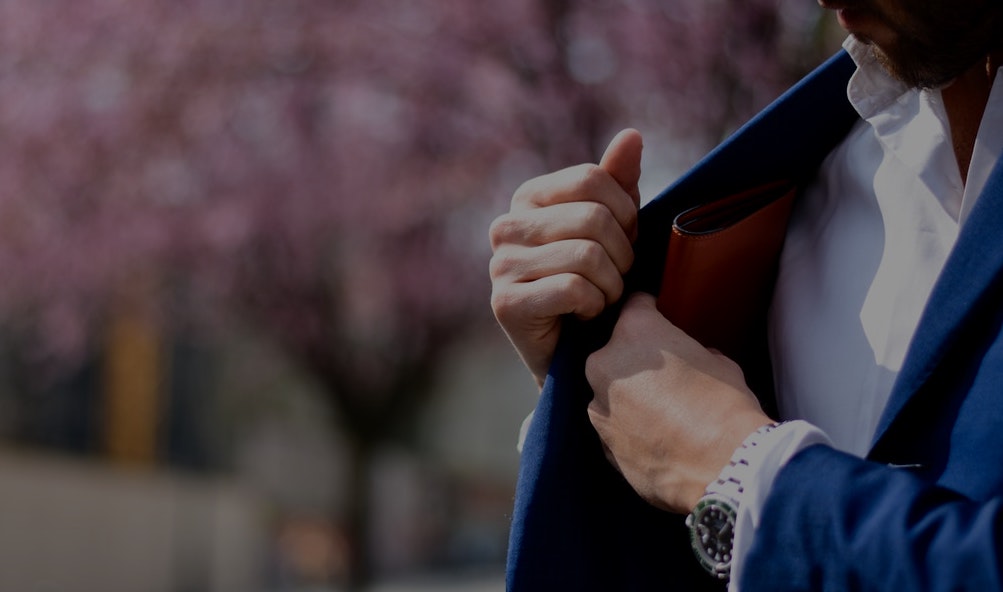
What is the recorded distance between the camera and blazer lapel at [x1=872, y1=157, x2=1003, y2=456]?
3.37 feet

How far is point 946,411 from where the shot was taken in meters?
1.05

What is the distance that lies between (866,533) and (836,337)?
0.35m

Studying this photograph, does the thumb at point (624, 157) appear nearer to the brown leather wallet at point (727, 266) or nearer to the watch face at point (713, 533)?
the brown leather wallet at point (727, 266)

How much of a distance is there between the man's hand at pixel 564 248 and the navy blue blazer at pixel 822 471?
A: 0.13 ft

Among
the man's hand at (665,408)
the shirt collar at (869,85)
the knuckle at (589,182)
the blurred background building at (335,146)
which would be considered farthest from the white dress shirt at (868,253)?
the blurred background building at (335,146)

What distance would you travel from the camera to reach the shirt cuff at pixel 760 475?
3.35 feet

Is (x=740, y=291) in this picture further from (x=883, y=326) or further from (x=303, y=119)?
(x=303, y=119)

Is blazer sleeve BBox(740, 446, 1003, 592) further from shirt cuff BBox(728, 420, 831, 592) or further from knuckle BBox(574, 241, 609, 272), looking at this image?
knuckle BBox(574, 241, 609, 272)

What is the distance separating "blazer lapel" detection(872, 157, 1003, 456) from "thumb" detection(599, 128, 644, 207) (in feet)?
1.20

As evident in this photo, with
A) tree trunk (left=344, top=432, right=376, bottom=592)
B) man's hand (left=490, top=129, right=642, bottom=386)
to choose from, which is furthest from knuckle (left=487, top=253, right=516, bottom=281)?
tree trunk (left=344, top=432, right=376, bottom=592)

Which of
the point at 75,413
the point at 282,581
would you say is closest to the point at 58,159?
the point at 75,413

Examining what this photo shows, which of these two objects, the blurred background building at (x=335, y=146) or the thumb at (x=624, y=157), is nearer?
the thumb at (x=624, y=157)

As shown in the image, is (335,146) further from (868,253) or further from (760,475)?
(760,475)

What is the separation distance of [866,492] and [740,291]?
409 millimetres
